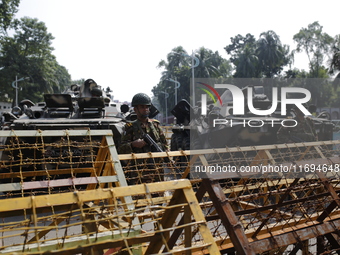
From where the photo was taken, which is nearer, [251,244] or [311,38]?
[251,244]

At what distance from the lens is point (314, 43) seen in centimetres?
4050

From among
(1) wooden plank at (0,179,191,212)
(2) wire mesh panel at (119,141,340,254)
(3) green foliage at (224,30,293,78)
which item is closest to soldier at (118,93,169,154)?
(2) wire mesh panel at (119,141,340,254)

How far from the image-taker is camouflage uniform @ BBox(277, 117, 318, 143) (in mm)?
8323

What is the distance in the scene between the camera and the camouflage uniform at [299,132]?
8.32 meters

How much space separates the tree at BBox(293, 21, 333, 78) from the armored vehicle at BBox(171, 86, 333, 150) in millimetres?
32433

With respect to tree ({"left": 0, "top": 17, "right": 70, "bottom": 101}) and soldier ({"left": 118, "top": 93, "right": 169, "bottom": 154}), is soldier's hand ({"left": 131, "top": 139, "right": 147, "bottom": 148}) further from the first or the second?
tree ({"left": 0, "top": 17, "right": 70, "bottom": 101})

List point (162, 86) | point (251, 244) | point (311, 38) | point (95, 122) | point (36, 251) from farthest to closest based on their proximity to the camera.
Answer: point (162, 86)
point (311, 38)
point (95, 122)
point (251, 244)
point (36, 251)

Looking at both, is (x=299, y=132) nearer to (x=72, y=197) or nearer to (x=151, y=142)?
(x=151, y=142)

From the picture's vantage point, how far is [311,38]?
40562 mm

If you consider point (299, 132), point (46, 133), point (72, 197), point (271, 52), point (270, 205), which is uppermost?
point (271, 52)

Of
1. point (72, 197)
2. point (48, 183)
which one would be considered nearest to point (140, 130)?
point (48, 183)

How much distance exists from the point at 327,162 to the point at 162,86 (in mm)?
54499

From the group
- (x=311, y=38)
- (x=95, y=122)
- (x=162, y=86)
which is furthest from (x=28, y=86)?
(x=95, y=122)

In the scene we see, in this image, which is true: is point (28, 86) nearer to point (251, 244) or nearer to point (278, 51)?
point (278, 51)
